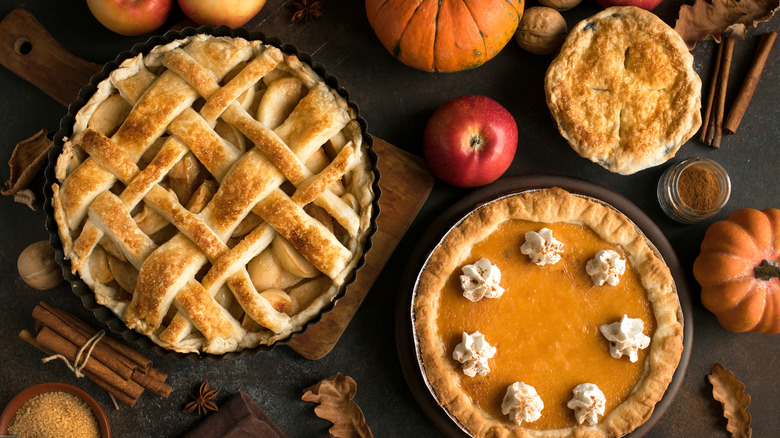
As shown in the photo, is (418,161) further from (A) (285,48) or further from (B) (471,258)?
(A) (285,48)

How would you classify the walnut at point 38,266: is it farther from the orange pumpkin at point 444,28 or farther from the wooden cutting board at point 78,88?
the orange pumpkin at point 444,28

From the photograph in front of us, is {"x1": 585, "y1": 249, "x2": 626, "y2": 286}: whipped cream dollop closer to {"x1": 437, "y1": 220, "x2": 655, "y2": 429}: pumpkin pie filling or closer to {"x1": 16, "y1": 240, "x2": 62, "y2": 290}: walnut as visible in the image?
{"x1": 437, "y1": 220, "x2": 655, "y2": 429}: pumpkin pie filling

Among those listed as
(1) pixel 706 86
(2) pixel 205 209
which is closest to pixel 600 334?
(1) pixel 706 86

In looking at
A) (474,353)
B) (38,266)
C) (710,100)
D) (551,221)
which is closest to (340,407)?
(474,353)

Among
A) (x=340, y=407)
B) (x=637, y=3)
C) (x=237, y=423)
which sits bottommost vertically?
(x=340, y=407)

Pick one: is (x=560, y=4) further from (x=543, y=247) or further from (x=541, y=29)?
(x=543, y=247)

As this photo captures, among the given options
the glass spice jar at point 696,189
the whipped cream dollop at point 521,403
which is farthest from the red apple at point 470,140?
the whipped cream dollop at point 521,403
